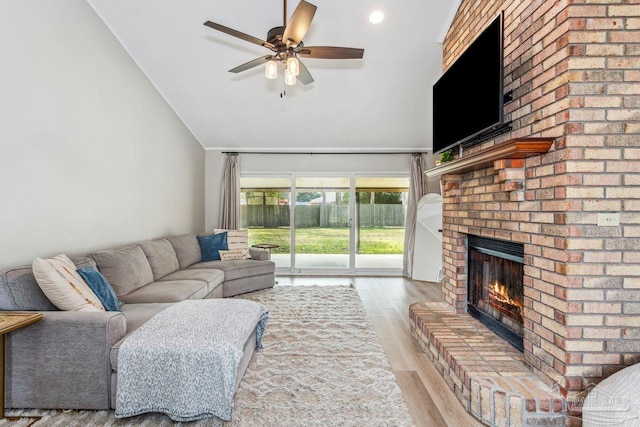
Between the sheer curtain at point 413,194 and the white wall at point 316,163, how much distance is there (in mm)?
136

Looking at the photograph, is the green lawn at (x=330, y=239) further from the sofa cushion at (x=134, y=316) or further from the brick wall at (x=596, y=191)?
the brick wall at (x=596, y=191)

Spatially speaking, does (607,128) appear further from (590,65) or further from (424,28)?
(424,28)

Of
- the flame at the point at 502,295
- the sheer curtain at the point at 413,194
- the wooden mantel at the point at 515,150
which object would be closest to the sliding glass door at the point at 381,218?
the sheer curtain at the point at 413,194

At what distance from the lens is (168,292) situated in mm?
3260

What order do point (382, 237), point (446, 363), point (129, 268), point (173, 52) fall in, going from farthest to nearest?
1. point (382, 237)
2. point (173, 52)
3. point (129, 268)
4. point (446, 363)

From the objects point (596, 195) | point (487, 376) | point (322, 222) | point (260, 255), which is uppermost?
point (596, 195)

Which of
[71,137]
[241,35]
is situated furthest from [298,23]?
[71,137]

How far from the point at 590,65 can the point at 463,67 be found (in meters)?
0.96

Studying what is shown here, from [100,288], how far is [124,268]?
27.3 inches

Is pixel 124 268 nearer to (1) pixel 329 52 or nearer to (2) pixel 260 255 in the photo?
(2) pixel 260 255

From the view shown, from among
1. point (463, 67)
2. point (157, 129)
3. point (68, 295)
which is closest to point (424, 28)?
point (463, 67)

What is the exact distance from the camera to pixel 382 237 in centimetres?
637

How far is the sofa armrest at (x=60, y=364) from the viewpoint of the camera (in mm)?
2031

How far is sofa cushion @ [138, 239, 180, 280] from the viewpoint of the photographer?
392 centimetres
